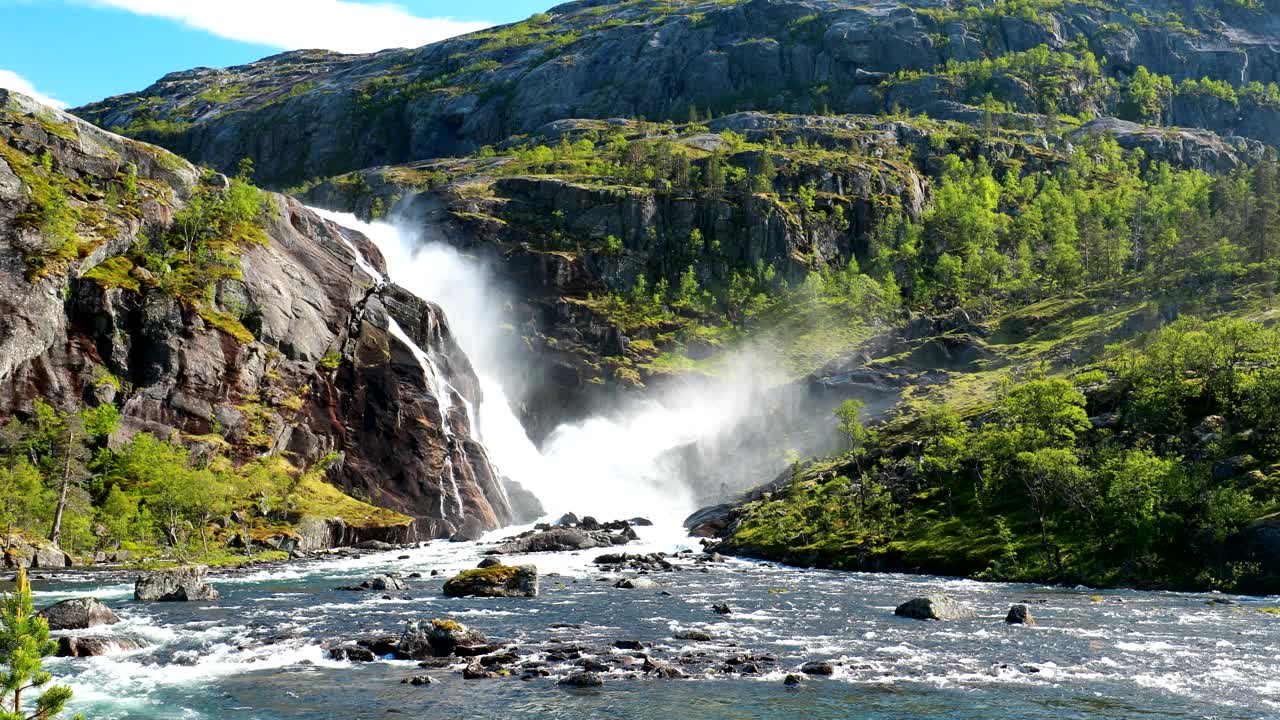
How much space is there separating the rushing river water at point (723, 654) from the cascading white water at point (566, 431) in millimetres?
74084

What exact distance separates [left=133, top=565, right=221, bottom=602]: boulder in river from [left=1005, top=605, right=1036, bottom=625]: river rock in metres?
46.4

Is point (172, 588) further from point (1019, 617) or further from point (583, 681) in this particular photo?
point (1019, 617)

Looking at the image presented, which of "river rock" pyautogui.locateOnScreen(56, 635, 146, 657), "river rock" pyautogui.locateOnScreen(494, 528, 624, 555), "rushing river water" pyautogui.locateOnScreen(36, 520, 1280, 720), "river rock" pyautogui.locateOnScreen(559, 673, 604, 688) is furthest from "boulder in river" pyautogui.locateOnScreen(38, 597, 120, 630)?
"river rock" pyautogui.locateOnScreen(494, 528, 624, 555)

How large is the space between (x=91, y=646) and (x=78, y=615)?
20.5ft

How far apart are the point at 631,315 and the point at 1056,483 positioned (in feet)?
420

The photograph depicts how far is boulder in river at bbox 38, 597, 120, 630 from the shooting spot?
138ft

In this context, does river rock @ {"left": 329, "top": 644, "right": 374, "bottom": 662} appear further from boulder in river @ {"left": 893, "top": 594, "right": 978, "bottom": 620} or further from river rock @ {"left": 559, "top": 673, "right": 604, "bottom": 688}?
boulder in river @ {"left": 893, "top": 594, "right": 978, "bottom": 620}

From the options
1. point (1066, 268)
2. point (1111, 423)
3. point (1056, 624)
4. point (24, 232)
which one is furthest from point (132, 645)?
point (1066, 268)

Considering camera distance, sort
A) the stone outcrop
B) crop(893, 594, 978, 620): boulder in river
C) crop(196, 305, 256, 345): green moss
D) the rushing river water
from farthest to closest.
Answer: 1. crop(196, 305, 256, 345): green moss
2. the stone outcrop
3. crop(893, 594, 978, 620): boulder in river
4. the rushing river water

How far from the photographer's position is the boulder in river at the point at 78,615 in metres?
41.9

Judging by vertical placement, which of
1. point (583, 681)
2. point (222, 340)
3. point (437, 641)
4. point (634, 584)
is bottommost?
point (583, 681)

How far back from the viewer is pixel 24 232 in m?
96.1

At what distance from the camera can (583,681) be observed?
33.4m

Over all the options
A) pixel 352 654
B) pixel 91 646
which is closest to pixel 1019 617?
pixel 352 654
